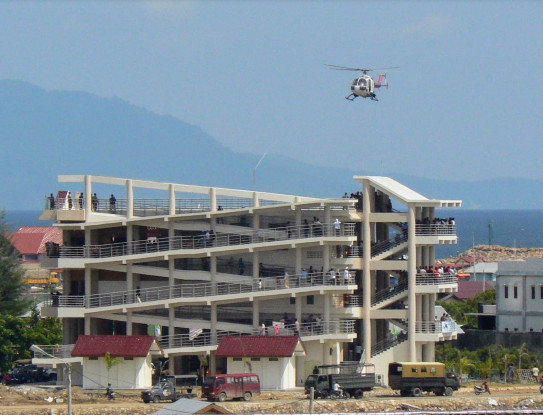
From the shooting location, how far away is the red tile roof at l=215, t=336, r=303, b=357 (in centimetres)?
6994

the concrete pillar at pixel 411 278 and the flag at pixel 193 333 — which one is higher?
the concrete pillar at pixel 411 278

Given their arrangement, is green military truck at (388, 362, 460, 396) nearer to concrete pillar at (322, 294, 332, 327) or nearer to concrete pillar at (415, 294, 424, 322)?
concrete pillar at (322, 294, 332, 327)

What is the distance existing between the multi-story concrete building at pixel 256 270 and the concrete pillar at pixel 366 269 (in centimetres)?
5

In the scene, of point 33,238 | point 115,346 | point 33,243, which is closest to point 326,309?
point 115,346

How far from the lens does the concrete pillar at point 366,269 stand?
74.9 meters

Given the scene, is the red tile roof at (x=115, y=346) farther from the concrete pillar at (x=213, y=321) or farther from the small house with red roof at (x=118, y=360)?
the concrete pillar at (x=213, y=321)

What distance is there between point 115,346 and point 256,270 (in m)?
8.49

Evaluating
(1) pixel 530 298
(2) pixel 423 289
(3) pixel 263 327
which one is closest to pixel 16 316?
(3) pixel 263 327

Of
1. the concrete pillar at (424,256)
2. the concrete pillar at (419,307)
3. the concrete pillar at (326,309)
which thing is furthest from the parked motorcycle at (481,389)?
the concrete pillar at (326,309)

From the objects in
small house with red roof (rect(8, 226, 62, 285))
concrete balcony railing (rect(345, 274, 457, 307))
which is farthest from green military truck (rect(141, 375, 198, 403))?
small house with red roof (rect(8, 226, 62, 285))

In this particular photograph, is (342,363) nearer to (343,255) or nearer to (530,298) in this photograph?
(343,255)

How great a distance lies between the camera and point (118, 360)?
70.5 m

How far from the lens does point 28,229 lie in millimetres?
175625

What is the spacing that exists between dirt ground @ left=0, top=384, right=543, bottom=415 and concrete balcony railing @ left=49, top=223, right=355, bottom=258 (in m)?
7.79
